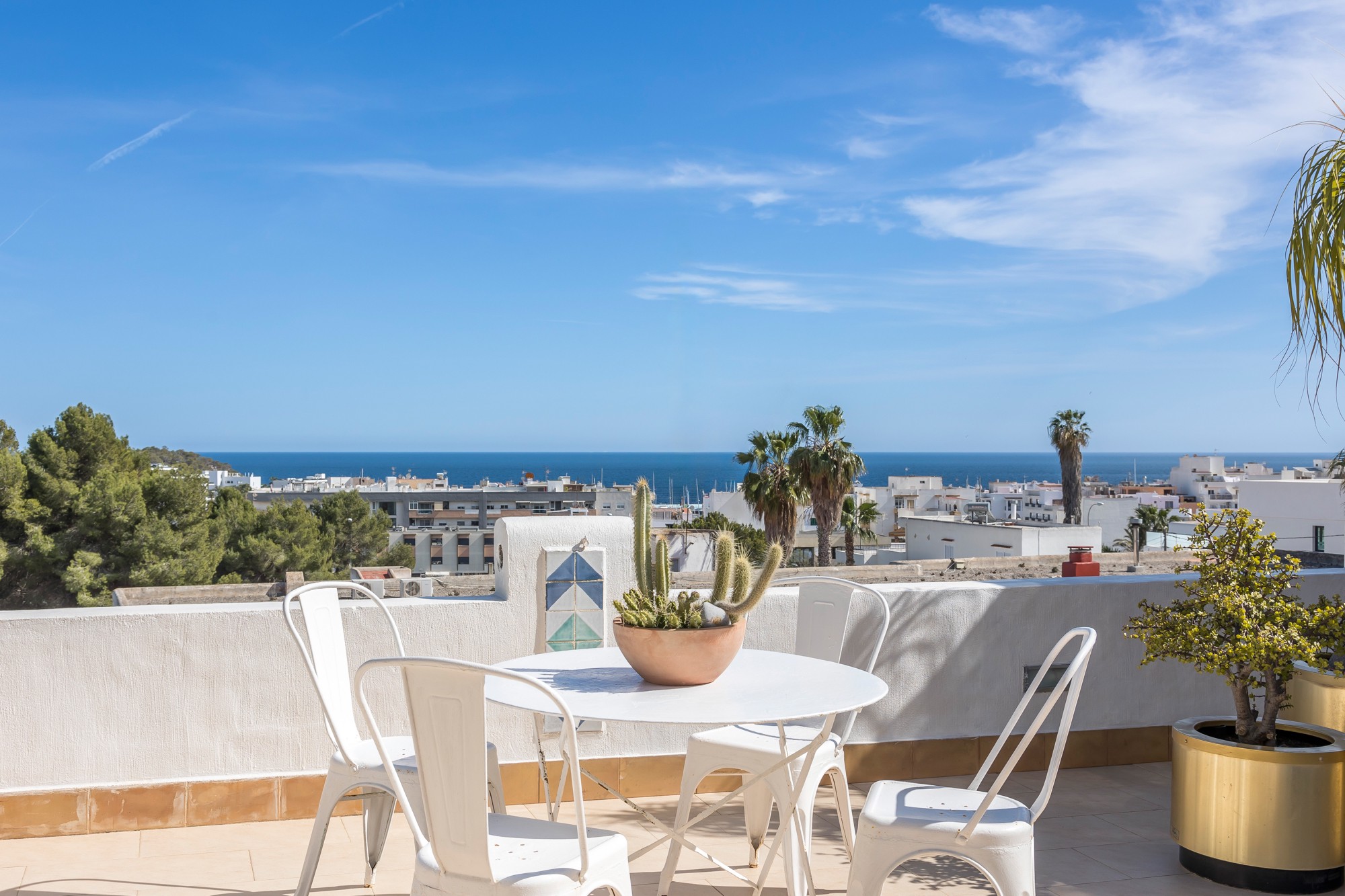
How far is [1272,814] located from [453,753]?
2265 mm

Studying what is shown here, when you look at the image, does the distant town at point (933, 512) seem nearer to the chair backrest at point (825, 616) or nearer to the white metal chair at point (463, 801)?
the chair backrest at point (825, 616)

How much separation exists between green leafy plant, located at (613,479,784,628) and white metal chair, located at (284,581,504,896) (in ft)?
1.78

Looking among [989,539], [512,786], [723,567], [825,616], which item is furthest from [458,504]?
[723,567]

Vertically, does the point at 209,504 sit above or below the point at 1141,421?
below

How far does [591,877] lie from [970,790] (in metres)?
1.05

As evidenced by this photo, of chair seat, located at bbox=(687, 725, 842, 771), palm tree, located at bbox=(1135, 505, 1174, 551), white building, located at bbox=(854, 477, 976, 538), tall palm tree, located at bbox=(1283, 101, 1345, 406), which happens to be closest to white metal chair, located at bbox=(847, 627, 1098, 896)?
chair seat, located at bbox=(687, 725, 842, 771)

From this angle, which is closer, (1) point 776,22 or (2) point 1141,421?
(1) point 776,22

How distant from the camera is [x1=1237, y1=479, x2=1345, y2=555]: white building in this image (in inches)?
984

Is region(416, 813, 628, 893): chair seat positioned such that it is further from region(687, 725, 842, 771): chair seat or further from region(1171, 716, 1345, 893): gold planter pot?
region(1171, 716, 1345, 893): gold planter pot

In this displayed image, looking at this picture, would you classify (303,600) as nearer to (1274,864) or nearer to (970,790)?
(970,790)

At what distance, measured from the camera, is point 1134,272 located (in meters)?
84.1

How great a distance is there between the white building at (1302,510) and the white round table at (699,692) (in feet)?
87.1

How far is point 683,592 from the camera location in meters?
2.34

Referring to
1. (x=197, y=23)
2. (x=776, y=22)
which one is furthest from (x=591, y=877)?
(x=197, y=23)
